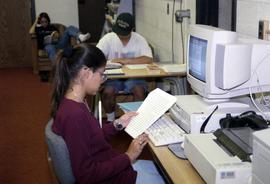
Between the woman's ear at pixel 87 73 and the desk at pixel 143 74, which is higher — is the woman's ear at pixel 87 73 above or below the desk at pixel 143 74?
above

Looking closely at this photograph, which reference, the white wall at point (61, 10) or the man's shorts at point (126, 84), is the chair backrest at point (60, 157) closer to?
the man's shorts at point (126, 84)

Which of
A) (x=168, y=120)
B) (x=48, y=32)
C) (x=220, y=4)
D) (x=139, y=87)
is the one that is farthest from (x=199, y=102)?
(x=48, y=32)

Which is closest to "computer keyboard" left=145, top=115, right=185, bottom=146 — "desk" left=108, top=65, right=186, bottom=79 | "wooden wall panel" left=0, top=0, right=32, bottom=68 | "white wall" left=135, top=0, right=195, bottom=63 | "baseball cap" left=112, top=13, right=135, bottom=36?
"desk" left=108, top=65, right=186, bottom=79

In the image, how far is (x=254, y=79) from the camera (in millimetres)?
2006

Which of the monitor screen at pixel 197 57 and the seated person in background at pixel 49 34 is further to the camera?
the seated person in background at pixel 49 34

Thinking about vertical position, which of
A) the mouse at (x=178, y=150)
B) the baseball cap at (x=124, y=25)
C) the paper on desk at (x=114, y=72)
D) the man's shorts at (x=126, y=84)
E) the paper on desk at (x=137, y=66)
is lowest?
the man's shorts at (x=126, y=84)

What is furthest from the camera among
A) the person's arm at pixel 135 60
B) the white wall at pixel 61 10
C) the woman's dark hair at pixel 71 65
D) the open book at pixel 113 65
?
the white wall at pixel 61 10

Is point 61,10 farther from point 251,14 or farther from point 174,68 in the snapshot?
point 251,14

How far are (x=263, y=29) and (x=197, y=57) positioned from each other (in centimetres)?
57

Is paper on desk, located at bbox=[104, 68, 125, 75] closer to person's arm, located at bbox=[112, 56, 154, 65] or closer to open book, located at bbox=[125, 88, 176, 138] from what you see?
person's arm, located at bbox=[112, 56, 154, 65]

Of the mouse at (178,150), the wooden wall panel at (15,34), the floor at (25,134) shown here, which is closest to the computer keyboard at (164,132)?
the mouse at (178,150)

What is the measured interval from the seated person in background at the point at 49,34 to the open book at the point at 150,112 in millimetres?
4275

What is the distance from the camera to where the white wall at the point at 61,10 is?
7.55 meters

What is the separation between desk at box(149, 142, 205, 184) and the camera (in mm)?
1554
